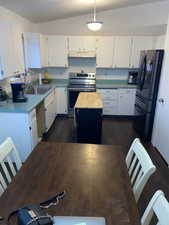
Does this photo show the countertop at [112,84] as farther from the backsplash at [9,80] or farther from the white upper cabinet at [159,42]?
the backsplash at [9,80]

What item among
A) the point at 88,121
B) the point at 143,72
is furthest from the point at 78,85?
the point at 88,121

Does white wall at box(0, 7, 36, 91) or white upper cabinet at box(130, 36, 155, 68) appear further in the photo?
white upper cabinet at box(130, 36, 155, 68)

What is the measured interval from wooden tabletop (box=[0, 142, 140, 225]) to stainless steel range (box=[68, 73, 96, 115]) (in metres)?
3.20

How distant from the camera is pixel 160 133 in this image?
10.3 ft

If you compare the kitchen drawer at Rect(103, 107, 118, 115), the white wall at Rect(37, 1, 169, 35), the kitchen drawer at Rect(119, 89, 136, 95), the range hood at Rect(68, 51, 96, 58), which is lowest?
the kitchen drawer at Rect(103, 107, 118, 115)

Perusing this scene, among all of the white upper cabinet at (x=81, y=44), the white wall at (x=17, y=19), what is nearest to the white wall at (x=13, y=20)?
the white wall at (x=17, y=19)

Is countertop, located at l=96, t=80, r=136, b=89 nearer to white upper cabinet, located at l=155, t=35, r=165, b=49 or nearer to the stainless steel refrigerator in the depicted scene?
the stainless steel refrigerator

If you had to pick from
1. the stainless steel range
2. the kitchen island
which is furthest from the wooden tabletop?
the stainless steel range

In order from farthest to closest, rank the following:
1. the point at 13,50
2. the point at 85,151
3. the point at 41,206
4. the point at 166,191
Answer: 1. the point at 13,50
2. the point at 166,191
3. the point at 85,151
4. the point at 41,206

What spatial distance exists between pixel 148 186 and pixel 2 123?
2.22 m

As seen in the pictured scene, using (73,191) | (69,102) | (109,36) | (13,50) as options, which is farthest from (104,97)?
(73,191)

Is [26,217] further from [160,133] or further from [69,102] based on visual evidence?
[69,102]

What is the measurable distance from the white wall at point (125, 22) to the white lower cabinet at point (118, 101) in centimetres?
154

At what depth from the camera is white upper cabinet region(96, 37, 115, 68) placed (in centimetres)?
468
